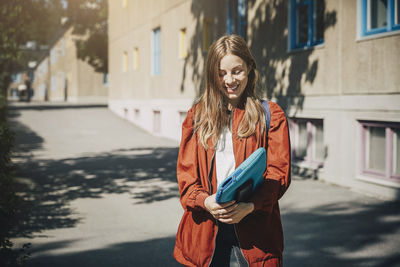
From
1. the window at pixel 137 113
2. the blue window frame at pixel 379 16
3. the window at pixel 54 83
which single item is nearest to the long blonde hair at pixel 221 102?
the blue window frame at pixel 379 16

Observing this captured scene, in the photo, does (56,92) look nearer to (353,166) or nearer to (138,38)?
(138,38)

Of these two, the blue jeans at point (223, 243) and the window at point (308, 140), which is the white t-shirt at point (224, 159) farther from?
the window at point (308, 140)

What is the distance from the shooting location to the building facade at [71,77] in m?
43.2

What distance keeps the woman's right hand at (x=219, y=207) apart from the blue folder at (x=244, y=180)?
0.10 ft

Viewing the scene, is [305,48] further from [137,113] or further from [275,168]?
[137,113]

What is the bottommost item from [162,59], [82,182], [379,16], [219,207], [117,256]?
[117,256]

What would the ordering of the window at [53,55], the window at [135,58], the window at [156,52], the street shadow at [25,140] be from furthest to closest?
the window at [53,55] → the window at [135,58] → the window at [156,52] → the street shadow at [25,140]

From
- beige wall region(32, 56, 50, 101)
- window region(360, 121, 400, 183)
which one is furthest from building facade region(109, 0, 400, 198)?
beige wall region(32, 56, 50, 101)

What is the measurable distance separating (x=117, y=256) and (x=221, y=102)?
3166 mm

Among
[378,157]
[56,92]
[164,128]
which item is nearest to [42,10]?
[164,128]

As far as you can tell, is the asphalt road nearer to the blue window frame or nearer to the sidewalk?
the sidewalk

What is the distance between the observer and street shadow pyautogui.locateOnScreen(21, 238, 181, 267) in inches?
188

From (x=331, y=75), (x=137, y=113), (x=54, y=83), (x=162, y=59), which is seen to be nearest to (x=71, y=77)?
(x=54, y=83)

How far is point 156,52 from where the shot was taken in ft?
69.1
